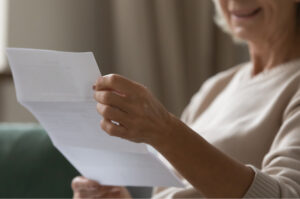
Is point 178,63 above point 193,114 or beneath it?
beneath

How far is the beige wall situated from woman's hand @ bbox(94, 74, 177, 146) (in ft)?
6.13

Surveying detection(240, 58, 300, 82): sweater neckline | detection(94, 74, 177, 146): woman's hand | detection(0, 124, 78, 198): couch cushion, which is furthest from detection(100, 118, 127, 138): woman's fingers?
detection(0, 124, 78, 198): couch cushion

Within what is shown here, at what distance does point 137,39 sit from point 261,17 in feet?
4.49

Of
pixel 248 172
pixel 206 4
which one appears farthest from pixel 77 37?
pixel 248 172

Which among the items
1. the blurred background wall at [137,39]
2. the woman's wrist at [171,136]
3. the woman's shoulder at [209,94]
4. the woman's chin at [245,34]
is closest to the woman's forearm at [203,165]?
the woman's wrist at [171,136]

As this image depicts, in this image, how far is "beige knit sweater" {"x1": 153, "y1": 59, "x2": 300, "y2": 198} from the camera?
1.02 meters

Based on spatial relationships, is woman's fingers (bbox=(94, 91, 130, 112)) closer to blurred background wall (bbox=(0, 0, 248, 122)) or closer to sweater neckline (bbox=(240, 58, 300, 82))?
sweater neckline (bbox=(240, 58, 300, 82))

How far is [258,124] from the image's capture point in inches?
49.0

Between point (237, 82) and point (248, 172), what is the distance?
593 millimetres

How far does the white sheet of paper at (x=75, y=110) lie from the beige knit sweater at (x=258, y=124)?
18 centimetres

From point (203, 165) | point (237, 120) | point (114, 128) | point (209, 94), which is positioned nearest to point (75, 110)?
point (114, 128)

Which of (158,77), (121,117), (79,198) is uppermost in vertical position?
(121,117)

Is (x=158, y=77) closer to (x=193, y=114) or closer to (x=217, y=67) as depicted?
(x=217, y=67)

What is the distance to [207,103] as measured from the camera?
5.33ft
